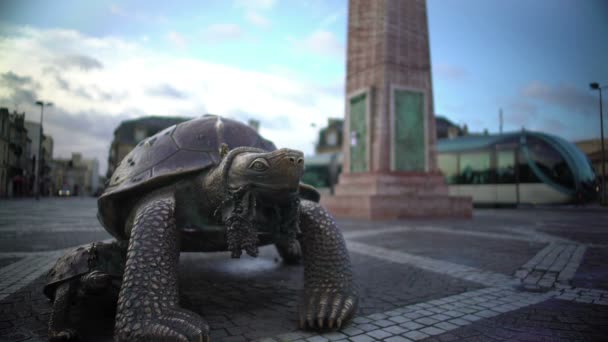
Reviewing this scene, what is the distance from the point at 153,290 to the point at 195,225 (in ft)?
2.15

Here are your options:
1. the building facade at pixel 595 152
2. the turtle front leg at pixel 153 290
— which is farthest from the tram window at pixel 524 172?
the turtle front leg at pixel 153 290

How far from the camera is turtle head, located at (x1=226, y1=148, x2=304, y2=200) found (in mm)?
2113

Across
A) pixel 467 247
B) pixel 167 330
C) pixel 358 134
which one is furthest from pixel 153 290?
pixel 358 134

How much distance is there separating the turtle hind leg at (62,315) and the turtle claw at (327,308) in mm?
1395

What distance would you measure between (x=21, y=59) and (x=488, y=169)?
1980 cm

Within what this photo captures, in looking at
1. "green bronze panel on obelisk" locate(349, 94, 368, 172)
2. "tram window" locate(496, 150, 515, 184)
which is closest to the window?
"tram window" locate(496, 150, 515, 184)

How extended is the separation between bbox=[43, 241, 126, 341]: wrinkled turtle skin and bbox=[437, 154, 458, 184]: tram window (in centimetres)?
1965

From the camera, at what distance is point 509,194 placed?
1769 cm

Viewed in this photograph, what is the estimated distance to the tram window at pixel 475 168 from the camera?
1858 cm

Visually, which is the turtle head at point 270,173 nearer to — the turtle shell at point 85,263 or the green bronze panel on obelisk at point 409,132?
the turtle shell at point 85,263

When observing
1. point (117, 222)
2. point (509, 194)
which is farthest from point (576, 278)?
point (509, 194)

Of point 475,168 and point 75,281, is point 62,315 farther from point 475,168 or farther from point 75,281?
point 475,168

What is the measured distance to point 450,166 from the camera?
2002 centimetres

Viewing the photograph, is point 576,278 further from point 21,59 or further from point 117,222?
point 21,59
